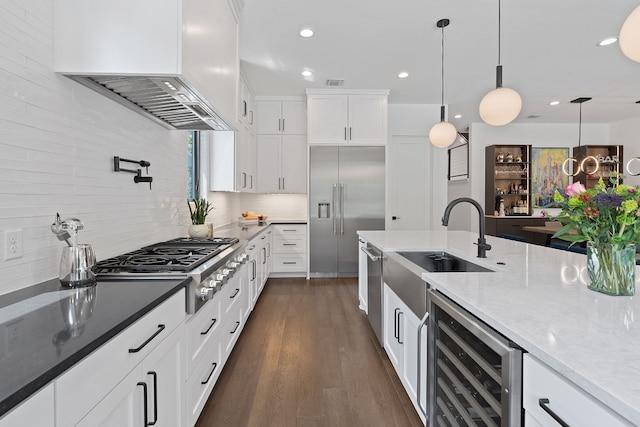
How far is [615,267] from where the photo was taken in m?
1.13

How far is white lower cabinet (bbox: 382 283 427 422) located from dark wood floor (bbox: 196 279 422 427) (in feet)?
0.66

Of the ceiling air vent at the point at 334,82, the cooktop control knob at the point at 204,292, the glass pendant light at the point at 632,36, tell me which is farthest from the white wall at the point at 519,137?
the cooktop control knob at the point at 204,292

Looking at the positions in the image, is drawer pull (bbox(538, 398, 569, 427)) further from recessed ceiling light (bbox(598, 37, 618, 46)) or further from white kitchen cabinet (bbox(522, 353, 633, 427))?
recessed ceiling light (bbox(598, 37, 618, 46))

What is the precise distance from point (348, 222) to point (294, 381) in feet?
10.2

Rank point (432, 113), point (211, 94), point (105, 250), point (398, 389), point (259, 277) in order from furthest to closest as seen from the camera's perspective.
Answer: point (432, 113)
point (259, 277)
point (398, 389)
point (211, 94)
point (105, 250)

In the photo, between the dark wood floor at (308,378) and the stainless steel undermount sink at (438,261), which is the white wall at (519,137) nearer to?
the dark wood floor at (308,378)

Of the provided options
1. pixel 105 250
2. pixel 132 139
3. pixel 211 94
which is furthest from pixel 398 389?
pixel 132 139

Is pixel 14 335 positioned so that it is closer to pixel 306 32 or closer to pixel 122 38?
pixel 122 38

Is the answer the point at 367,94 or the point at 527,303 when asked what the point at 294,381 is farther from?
the point at 367,94

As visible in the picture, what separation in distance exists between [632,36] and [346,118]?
3.99 m

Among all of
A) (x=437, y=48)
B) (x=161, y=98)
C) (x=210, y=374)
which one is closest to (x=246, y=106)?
(x=437, y=48)

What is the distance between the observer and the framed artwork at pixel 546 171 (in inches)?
283

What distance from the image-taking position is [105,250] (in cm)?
184

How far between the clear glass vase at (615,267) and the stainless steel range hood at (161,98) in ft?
6.20
